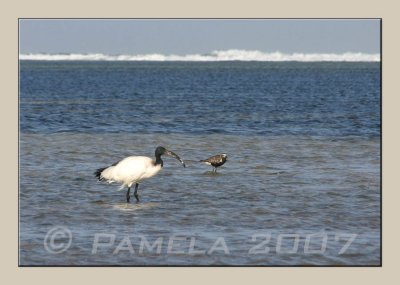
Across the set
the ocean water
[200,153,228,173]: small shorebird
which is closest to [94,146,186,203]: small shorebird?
the ocean water

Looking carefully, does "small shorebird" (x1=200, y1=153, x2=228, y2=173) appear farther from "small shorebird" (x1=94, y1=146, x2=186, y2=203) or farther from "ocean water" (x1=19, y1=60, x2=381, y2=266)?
"small shorebird" (x1=94, y1=146, x2=186, y2=203)

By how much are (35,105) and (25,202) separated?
32068 mm

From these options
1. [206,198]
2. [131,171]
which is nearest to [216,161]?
[206,198]

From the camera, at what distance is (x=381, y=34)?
18.4 m

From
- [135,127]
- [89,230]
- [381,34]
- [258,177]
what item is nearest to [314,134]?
[135,127]

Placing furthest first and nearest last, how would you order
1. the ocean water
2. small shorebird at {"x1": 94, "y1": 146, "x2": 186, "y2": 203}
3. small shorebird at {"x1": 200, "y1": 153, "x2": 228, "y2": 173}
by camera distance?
small shorebird at {"x1": 200, "y1": 153, "x2": 228, "y2": 173}
small shorebird at {"x1": 94, "y1": 146, "x2": 186, "y2": 203}
the ocean water

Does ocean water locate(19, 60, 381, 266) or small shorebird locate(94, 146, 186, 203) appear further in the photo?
small shorebird locate(94, 146, 186, 203)

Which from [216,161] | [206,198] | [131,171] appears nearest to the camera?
[131,171]

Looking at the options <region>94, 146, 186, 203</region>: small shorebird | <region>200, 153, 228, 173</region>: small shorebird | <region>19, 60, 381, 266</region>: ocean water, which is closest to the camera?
<region>19, 60, 381, 266</region>: ocean water

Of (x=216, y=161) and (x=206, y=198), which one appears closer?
(x=206, y=198)

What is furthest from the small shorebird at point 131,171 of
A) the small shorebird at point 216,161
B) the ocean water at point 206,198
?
the small shorebird at point 216,161

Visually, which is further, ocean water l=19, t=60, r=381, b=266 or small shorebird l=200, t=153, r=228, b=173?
small shorebird l=200, t=153, r=228, b=173

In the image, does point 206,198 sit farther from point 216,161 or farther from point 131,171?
point 216,161

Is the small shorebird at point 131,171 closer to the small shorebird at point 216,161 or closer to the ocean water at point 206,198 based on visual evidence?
the ocean water at point 206,198
